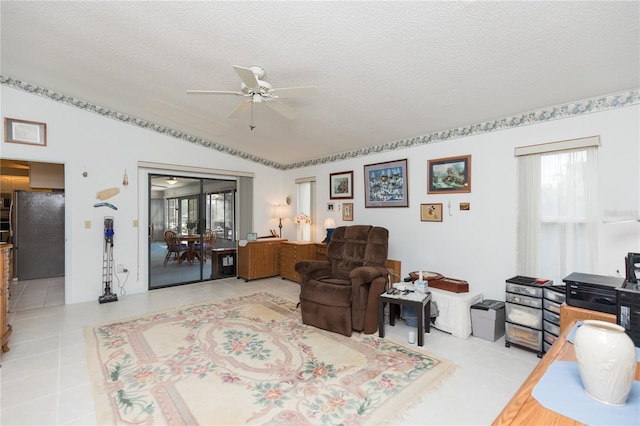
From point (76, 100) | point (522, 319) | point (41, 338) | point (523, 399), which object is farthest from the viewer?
point (76, 100)

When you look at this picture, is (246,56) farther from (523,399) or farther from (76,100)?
(76,100)

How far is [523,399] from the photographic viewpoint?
3.02ft

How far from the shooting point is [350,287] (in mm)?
3230

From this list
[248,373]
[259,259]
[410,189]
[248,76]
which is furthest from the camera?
[259,259]

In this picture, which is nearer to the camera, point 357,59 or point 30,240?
point 357,59

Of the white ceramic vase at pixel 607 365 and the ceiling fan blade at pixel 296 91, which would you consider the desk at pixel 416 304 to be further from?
the ceiling fan blade at pixel 296 91

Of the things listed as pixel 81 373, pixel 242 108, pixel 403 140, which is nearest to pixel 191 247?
pixel 81 373

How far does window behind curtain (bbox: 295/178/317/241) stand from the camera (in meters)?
5.93

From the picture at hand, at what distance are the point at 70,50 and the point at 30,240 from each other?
473 centimetres

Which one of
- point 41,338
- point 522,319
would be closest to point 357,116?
point 522,319

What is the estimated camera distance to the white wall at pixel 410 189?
2.66 metres

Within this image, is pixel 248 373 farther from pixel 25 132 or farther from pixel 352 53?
pixel 25 132

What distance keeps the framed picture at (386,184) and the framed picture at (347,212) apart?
34 cm

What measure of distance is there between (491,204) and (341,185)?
Answer: 253 cm
